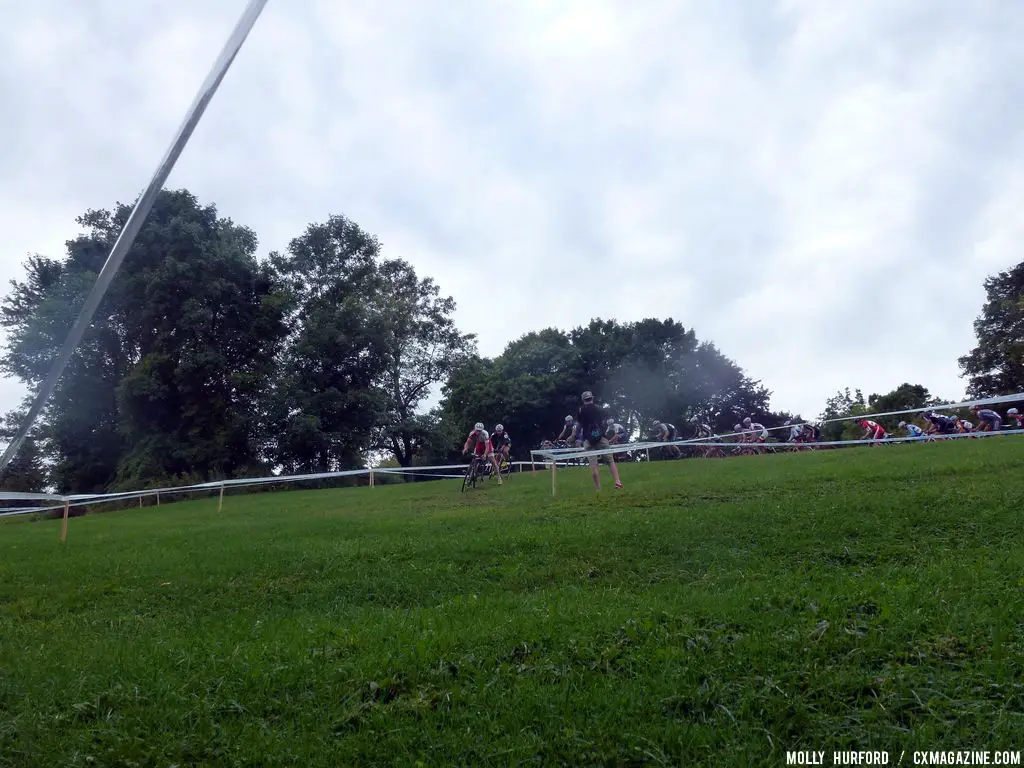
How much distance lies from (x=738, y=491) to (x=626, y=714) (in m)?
9.96

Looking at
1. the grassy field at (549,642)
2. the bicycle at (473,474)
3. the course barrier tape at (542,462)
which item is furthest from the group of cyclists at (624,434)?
the grassy field at (549,642)

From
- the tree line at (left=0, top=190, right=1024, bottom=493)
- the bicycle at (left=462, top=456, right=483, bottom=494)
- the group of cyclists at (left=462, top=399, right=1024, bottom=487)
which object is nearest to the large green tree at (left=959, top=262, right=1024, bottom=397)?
the tree line at (left=0, top=190, right=1024, bottom=493)

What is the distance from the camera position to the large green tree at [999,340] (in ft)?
187

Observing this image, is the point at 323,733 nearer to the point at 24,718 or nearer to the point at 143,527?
the point at 24,718

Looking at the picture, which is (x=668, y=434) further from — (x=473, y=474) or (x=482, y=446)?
(x=473, y=474)

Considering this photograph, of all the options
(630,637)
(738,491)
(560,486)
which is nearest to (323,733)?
(630,637)

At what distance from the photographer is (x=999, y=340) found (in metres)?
59.2

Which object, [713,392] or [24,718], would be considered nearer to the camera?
[24,718]

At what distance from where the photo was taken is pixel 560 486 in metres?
19.6

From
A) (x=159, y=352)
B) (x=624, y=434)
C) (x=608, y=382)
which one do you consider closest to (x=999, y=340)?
(x=608, y=382)

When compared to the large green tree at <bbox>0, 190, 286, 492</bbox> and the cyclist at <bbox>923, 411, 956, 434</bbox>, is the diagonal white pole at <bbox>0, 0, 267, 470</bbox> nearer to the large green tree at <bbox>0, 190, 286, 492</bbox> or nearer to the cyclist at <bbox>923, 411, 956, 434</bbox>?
the cyclist at <bbox>923, 411, 956, 434</bbox>

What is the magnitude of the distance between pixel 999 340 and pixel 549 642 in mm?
65262

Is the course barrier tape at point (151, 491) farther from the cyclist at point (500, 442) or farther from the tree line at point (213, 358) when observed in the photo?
→ the tree line at point (213, 358)

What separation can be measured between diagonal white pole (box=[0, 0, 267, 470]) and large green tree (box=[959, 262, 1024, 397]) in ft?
211
